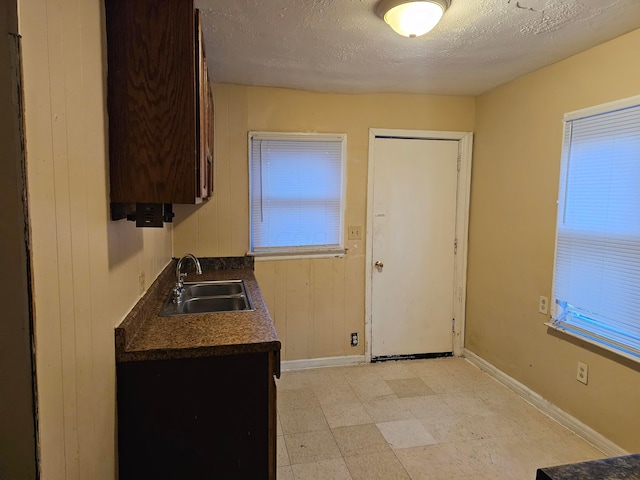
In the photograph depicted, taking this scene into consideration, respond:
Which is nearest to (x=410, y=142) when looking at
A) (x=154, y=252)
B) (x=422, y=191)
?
(x=422, y=191)

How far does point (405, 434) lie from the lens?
8.18 feet

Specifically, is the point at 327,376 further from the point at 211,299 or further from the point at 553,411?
the point at 553,411

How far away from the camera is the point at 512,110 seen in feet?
10.1

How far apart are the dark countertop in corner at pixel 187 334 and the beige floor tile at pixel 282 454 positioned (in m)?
0.87

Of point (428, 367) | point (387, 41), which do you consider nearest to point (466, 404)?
point (428, 367)

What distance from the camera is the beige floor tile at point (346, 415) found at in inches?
103

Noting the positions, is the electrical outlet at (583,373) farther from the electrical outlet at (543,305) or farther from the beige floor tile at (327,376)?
the beige floor tile at (327,376)

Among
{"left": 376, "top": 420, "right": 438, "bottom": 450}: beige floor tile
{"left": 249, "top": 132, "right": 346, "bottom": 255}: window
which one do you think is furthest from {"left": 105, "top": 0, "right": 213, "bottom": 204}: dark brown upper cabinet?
{"left": 376, "top": 420, "right": 438, "bottom": 450}: beige floor tile

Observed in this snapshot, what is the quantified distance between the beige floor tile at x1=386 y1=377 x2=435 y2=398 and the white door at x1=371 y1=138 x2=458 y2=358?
0.42 metres

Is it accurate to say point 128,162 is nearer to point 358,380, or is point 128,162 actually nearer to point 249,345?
point 249,345

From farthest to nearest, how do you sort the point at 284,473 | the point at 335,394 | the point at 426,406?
the point at 335,394 < the point at 426,406 < the point at 284,473

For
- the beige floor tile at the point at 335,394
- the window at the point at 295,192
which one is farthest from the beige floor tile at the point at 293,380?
the window at the point at 295,192

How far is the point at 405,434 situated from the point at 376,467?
39 cm

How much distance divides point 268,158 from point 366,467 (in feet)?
7.54
